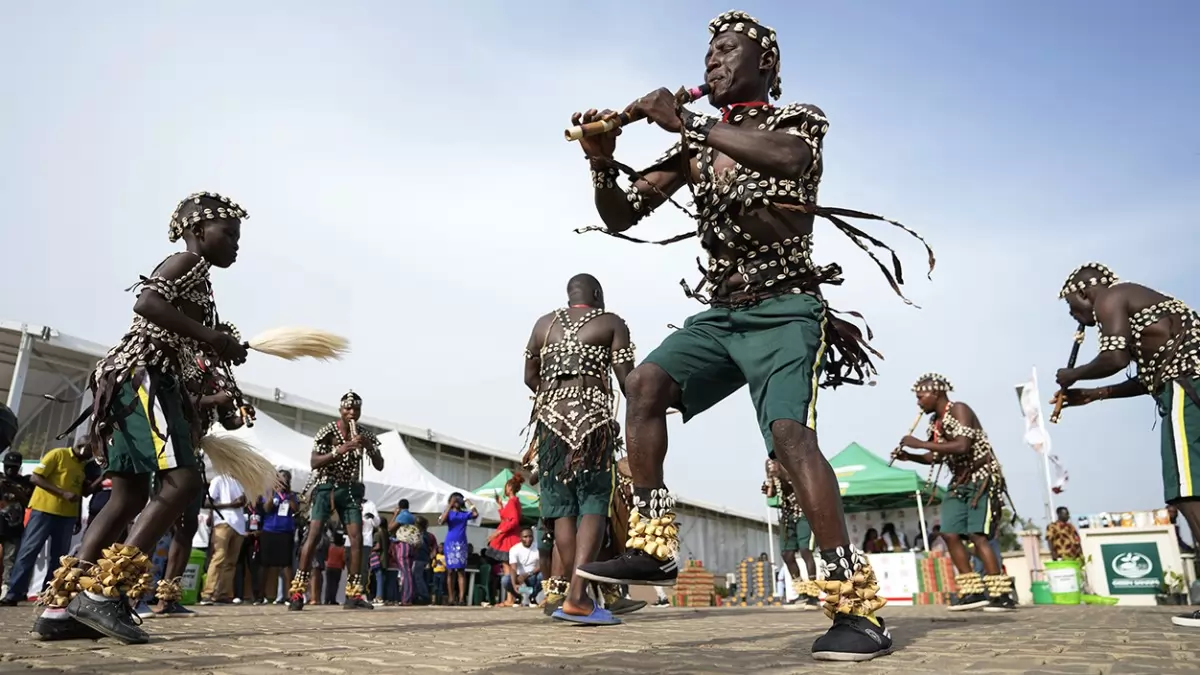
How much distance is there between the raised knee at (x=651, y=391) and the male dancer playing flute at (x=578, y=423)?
248 cm

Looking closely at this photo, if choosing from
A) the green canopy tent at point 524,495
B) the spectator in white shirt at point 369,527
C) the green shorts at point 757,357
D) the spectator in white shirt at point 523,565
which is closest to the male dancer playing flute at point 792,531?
the spectator in white shirt at point 523,565

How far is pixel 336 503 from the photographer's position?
907 cm

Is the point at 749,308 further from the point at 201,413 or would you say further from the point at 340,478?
the point at 340,478

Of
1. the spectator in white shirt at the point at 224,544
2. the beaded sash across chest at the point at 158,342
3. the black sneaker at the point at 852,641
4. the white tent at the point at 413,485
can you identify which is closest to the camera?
the black sneaker at the point at 852,641

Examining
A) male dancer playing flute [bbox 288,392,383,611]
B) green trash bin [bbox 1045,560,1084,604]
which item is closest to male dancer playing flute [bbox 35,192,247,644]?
male dancer playing flute [bbox 288,392,383,611]

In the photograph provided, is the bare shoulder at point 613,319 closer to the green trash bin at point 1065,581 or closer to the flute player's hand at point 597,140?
the flute player's hand at point 597,140

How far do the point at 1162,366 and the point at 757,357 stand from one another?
332 centimetres

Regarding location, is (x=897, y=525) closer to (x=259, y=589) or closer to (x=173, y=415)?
(x=259, y=589)

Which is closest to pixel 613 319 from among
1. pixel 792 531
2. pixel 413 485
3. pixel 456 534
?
pixel 792 531

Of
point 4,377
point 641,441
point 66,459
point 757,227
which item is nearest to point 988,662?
point 641,441

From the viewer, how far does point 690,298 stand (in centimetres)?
370

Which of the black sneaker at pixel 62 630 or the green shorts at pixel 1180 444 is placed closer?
the black sneaker at pixel 62 630

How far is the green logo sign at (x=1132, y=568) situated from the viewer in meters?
11.8

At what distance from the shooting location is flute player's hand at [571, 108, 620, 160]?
10.5 feet
